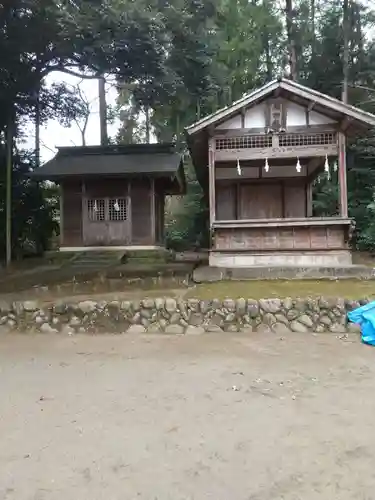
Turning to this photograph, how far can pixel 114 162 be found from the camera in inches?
701

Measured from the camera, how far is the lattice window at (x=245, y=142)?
12.4 meters

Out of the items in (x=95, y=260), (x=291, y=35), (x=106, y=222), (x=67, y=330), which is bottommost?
(x=67, y=330)

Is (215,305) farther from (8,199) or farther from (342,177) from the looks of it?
(8,199)

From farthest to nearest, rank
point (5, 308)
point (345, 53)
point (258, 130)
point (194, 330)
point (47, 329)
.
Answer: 1. point (345, 53)
2. point (258, 130)
3. point (5, 308)
4. point (47, 329)
5. point (194, 330)

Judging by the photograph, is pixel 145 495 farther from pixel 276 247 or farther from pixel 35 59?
pixel 35 59

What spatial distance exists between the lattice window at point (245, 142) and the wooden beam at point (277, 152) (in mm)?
264

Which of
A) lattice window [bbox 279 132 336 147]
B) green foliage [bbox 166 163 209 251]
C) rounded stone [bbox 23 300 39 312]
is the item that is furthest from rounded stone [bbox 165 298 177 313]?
green foliage [bbox 166 163 209 251]

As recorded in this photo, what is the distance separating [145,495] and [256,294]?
21.3 feet

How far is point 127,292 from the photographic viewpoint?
33.7ft

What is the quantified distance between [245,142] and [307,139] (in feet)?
5.61

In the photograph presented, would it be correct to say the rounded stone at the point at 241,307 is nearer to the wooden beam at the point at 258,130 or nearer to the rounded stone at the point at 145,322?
the rounded stone at the point at 145,322

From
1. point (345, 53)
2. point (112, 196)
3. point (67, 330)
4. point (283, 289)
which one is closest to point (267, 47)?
point (345, 53)

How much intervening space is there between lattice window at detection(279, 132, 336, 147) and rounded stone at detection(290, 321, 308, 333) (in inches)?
226

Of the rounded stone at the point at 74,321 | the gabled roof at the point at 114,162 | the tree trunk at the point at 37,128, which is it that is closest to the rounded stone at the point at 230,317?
the rounded stone at the point at 74,321
